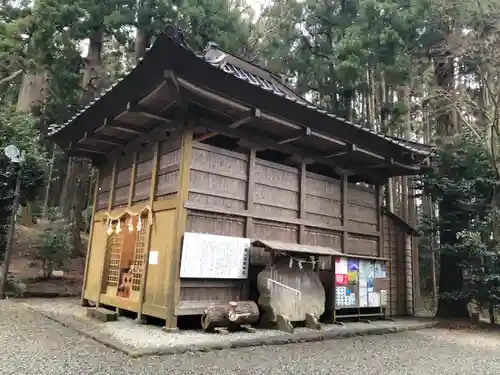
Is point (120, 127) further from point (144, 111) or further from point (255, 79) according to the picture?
point (255, 79)

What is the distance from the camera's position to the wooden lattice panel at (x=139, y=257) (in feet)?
23.8

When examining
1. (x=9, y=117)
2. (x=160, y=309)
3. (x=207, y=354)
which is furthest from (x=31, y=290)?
(x=207, y=354)

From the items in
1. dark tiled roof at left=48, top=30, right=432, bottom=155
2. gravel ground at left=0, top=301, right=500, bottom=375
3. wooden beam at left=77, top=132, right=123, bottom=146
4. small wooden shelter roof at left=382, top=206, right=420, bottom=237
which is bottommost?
gravel ground at left=0, top=301, right=500, bottom=375

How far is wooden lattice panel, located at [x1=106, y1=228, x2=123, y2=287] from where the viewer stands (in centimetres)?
814

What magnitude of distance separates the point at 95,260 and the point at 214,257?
375 cm

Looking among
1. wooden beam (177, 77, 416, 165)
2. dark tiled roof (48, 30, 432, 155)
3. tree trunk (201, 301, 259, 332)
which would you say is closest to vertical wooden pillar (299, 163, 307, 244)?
wooden beam (177, 77, 416, 165)

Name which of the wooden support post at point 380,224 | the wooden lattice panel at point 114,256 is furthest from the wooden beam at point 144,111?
the wooden support post at point 380,224

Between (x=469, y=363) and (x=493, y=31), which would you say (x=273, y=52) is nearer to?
(x=493, y=31)

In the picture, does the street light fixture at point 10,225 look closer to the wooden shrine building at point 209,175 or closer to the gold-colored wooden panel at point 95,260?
the wooden shrine building at point 209,175

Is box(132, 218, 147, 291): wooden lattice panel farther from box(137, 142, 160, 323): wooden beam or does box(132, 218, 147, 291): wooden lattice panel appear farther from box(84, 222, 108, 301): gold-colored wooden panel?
box(84, 222, 108, 301): gold-colored wooden panel

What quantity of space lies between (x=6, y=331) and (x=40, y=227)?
1270 centimetres

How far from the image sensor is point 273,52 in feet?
48.2

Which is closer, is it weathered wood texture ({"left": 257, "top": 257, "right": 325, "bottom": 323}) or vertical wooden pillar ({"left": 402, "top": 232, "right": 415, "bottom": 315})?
weathered wood texture ({"left": 257, "top": 257, "right": 325, "bottom": 323})

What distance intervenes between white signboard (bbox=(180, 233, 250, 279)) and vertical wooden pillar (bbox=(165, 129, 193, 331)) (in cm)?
11
